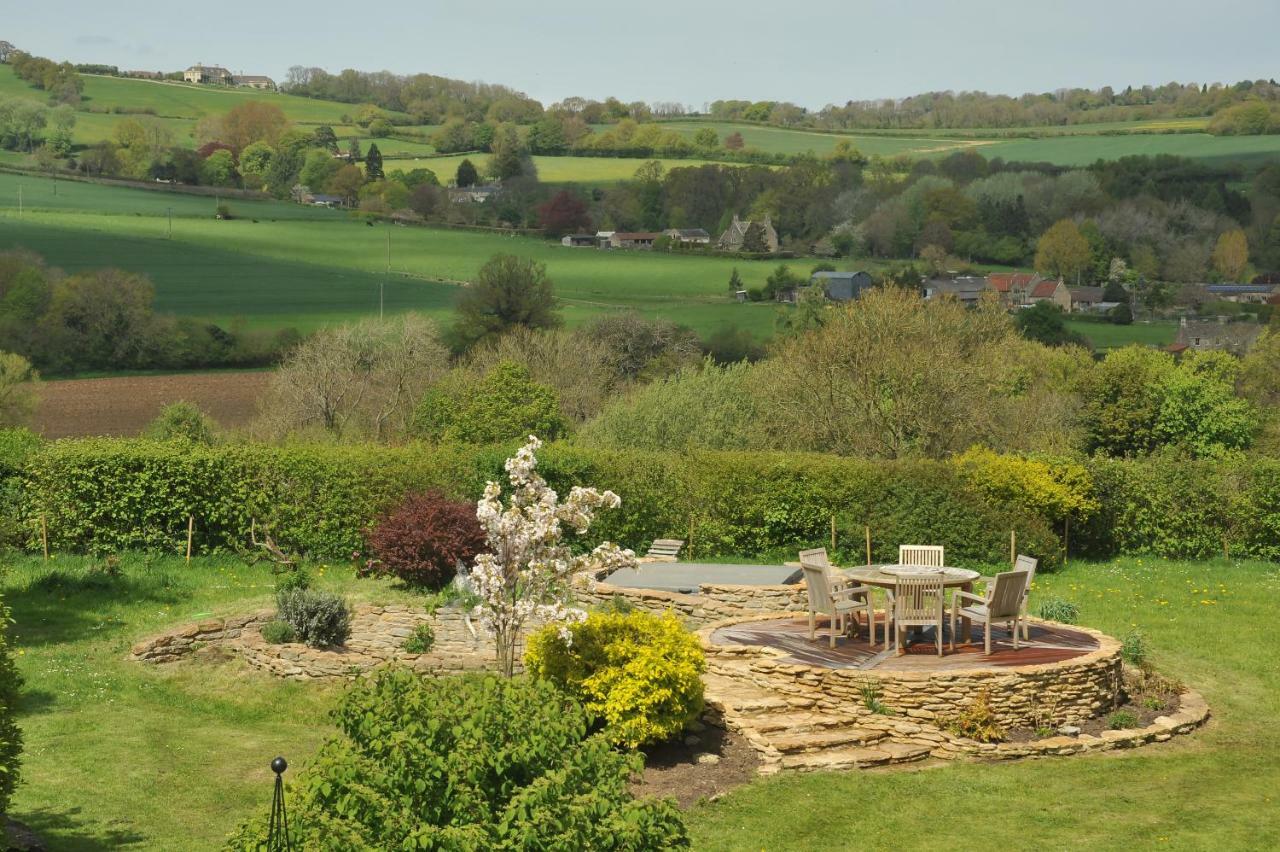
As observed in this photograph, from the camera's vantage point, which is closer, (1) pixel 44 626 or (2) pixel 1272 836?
(2) pixel 1272 836

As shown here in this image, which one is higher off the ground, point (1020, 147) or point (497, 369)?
point (1020, 147)

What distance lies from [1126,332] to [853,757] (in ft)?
216

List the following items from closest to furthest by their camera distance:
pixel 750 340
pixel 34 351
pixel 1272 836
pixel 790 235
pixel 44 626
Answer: pixel 1272 836 → pixel 44 626 → pixel 34 351 → pixel 750 340 → pixel 790 235

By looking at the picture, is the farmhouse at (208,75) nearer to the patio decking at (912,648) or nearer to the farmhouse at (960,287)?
the farmhouse at (960,287)

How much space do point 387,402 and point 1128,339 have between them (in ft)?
140

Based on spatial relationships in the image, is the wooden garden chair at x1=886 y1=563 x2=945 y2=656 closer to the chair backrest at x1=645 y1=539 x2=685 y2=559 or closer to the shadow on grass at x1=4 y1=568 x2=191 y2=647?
the chair backrest at x1=645 y1=539 x2=685 y2=559

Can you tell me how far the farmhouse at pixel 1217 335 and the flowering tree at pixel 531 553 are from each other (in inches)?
2151

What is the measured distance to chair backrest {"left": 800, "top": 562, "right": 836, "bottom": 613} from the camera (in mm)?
15516

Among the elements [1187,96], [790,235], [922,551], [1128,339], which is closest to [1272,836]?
[922,551]

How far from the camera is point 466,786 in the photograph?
28.5ft

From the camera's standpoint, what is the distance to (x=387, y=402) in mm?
45031

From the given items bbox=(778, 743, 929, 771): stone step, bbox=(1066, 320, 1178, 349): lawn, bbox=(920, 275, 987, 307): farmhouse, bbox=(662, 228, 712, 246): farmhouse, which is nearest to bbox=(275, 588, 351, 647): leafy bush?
bbox=(778, 743, 929, 771): stone step

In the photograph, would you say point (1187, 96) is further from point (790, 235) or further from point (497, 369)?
point (497, 369)

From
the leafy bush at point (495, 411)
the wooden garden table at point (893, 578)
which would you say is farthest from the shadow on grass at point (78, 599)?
the leafy bush at point (495, 411)
